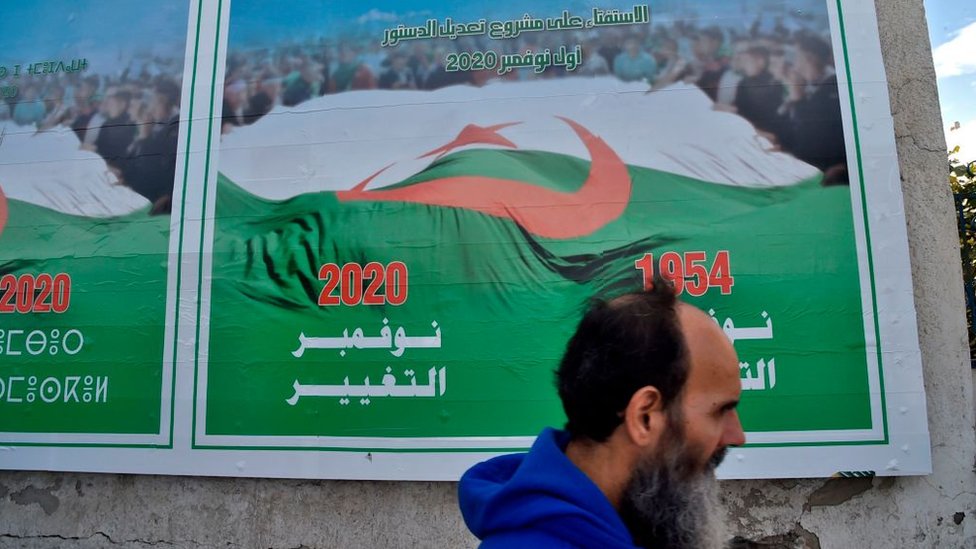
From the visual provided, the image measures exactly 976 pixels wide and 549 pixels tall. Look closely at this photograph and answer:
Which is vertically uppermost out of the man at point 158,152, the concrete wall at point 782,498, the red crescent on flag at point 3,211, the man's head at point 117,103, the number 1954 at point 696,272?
the man's head at point 117,103

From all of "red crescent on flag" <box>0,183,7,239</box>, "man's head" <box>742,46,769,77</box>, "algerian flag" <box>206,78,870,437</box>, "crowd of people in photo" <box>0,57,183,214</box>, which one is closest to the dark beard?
"algerian flag" <box>206,78,870,437</box>

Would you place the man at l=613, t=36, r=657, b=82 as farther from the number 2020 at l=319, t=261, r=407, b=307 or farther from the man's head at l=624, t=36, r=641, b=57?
the number 2020 at l=319, t=261, r=407, b=307

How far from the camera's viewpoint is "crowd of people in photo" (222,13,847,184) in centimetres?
260

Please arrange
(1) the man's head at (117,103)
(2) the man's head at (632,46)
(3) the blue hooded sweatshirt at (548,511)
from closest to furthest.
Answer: (3) the blue hooded sweatshirt at (548,511), (2) the man's head at (632,46), (1) the man's head at (117,103)

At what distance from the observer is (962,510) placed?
2.37m

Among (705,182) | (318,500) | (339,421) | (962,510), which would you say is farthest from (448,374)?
(962,510)

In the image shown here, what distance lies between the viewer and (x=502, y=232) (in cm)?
265

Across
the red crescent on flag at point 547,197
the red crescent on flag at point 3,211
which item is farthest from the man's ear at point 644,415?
the red crescent on flag at point 3,211

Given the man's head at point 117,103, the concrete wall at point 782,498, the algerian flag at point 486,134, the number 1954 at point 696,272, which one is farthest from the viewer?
the man's head at point 117,103

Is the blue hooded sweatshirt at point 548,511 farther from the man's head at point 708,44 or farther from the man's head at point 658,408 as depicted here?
the man's head at point 708,44

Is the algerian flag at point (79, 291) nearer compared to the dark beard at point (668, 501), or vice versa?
the dark beard at point (668, 501)

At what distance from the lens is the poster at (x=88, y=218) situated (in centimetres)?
281

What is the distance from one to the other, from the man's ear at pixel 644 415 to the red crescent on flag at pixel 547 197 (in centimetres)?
163

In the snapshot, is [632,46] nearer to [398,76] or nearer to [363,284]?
[398,76]
